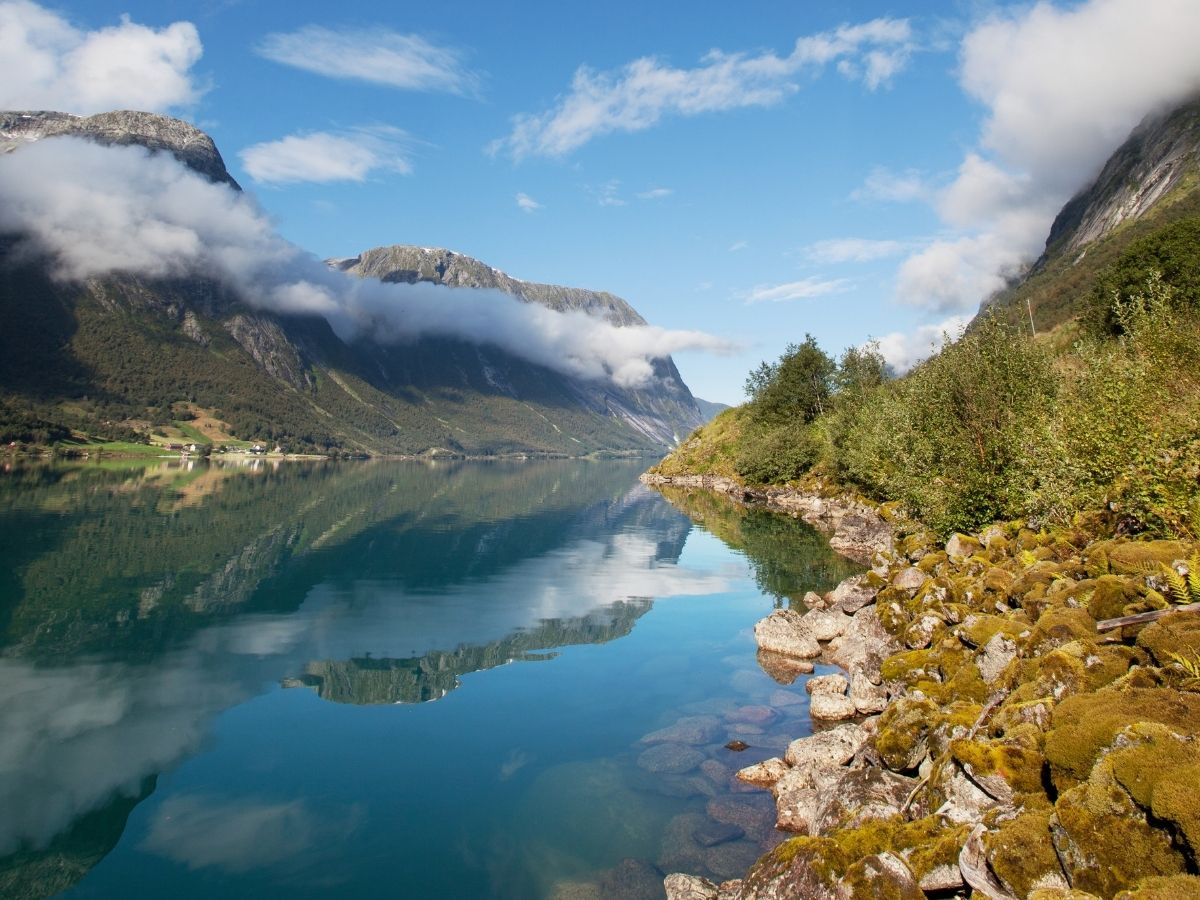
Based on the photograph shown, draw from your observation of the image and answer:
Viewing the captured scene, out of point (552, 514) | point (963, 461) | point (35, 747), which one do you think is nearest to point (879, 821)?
point (35, 747)

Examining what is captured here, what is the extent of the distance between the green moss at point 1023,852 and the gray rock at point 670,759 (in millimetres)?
11919

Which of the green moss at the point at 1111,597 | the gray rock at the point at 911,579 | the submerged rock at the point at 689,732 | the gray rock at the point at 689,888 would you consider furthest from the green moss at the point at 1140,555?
the gray rock at the point at 689,888

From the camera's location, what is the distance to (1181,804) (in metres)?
8.41

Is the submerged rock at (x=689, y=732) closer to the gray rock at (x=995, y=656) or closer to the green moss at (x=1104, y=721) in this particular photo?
the gray rock at (x=995, y=656)

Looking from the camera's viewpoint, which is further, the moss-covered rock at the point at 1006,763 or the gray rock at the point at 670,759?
the gray rock at the point at 670,759

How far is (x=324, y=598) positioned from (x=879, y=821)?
4000cm

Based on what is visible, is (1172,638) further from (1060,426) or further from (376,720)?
(376,720)

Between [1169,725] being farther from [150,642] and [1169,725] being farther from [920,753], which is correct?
[150,642]

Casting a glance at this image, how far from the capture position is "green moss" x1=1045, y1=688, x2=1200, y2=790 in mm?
10609

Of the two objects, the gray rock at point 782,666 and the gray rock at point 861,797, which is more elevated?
the gray rock at point 861,797

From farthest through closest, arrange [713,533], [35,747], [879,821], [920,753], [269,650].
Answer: [713,533]
[269,650]
[35,747]
[920,753]
[879,821]

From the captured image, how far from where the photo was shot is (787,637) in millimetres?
33406

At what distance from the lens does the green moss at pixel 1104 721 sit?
418 inches

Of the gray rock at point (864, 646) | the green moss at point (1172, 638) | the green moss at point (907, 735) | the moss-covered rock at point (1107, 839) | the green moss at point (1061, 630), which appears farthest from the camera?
the gray rock at point (864, 646)
